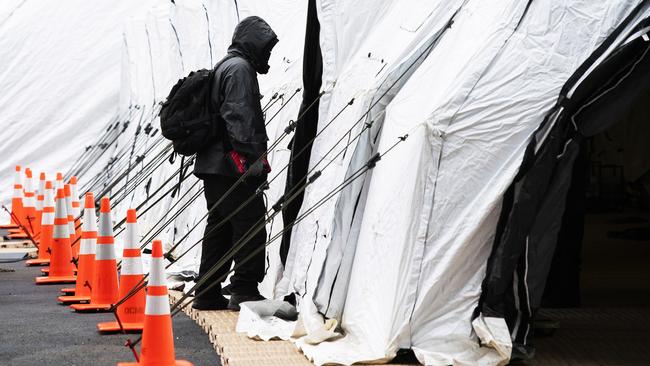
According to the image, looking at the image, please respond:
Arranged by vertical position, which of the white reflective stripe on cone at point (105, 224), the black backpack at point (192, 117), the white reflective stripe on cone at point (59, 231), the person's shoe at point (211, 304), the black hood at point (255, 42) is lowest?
the person's shoe at point (211, 304)

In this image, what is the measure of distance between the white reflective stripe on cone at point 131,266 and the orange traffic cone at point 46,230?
4189 mm

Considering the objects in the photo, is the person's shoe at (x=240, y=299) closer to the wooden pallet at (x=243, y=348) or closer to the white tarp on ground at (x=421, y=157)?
the white tarp on ground at (x=421, y=157)

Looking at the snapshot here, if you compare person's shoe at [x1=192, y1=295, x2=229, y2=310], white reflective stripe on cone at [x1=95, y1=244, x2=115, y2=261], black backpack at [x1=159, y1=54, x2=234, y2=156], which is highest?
black backpack at [x1=159, y1=54, x2=234, y2=156]

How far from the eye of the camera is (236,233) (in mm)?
8297

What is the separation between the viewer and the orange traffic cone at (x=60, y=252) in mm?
10508

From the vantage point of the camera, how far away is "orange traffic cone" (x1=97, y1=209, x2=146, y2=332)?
7.55 metres

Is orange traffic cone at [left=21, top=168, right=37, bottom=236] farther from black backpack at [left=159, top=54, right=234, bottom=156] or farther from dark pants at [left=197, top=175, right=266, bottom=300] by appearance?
black backpack at [left=159, top=54, right=234, bottom=156]

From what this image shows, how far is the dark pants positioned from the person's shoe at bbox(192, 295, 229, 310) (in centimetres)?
2

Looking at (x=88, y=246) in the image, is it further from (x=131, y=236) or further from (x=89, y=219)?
(x=131, y=236)

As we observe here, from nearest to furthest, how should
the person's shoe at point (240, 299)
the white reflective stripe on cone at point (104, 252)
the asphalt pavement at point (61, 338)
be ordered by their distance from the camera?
the asphalt pavement at point (61, 338) < the person's shoe at point (240, 299) < the white reflective stripe on cone at point (104, 252)

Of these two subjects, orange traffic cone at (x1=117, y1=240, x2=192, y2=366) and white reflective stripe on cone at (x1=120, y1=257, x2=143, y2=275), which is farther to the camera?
white reflective stripe on cone at (x1=120, y1=257, x2=143, y2=275)

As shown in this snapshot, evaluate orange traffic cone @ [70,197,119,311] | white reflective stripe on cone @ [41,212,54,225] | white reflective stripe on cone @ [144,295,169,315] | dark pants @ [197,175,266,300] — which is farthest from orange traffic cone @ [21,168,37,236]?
white reflective stripe on cone @ [144,295,169,315]

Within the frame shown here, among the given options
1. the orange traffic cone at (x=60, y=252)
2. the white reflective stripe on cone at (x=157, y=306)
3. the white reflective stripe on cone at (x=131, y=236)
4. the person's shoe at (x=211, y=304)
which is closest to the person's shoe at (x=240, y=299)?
the person's shoe at (x=211, y=304)

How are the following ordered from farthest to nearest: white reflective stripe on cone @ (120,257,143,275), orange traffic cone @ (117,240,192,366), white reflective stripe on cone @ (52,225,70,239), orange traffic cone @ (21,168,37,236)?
orange traffic cone @ (21,168,37,236) → white reflective stripe on cone @ (52,225,70,239) → white reflective stripe on cone @ (120,257,143,275) → orange traffic cone @ (117,240,192,366)
